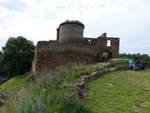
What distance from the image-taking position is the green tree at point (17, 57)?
32.4 m

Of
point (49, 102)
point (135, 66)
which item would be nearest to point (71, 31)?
point (135, 66)

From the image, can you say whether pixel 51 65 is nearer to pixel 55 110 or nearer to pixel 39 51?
pixel 39 51

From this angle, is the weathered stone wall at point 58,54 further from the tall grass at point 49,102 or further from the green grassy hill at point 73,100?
the tall grass at point 49,102

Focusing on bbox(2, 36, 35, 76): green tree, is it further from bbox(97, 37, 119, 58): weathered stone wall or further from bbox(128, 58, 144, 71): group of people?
bbox(128, 58, 144, 71): group of people

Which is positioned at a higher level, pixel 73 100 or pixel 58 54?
pixel 58 54

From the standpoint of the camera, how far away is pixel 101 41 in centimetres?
2564

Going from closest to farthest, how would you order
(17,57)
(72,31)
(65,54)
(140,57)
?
(65,54)
(140,57)
(72,31)
(17,57)

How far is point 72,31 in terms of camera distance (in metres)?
26.5

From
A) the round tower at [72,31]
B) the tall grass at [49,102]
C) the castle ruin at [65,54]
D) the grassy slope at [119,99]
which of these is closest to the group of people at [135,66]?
the grassy slope at [119,99]

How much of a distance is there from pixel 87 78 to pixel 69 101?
4.75 m

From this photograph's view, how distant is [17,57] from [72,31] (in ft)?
33.9

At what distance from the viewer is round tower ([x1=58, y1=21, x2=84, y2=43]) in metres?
26.6

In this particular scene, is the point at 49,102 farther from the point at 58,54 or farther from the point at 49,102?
the point at 58,54

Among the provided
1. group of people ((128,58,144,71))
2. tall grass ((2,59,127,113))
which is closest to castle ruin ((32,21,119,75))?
group of people ((128,58,144,71))
